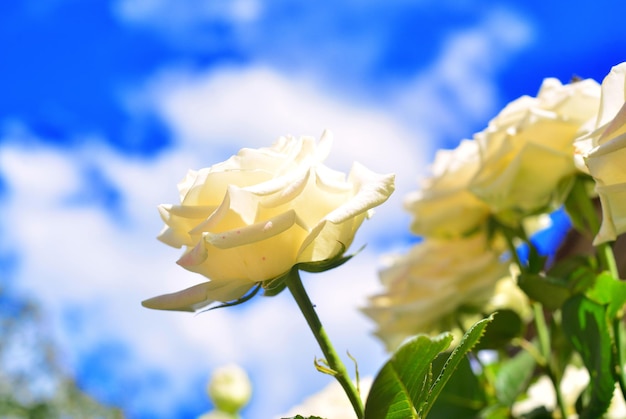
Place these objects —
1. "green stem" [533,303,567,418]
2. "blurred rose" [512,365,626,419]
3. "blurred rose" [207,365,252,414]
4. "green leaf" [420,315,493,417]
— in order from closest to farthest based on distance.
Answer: "green leaf" [420,315,493,417] → "green stem" [533,303,567,418] → "blurred rose" [512,365,626,419] → "blurred rose" [207,365,252,414]

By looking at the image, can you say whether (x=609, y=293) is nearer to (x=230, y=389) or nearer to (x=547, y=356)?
(x=547, y=356)

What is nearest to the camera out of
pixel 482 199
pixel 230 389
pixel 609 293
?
pixel 609 293

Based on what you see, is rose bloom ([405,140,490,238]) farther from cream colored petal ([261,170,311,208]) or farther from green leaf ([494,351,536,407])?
cream colored petal ([261,170,311,208])

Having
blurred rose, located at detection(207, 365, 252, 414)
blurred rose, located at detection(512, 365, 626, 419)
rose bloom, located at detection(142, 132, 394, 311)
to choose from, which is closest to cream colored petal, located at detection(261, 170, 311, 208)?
rose bloom, located at detection(142, 132, 394, 311)

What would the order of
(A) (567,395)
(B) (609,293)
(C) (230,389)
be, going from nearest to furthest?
(B) (609,293)
(A) (567,395)
(C) (230,389)

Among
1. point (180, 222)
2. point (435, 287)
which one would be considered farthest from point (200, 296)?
point (435, 287)

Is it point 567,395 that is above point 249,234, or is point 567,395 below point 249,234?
below

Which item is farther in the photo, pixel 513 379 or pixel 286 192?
pixel 513 379
